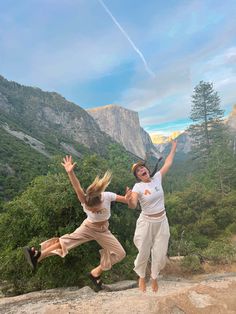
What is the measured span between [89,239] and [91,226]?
31 cm

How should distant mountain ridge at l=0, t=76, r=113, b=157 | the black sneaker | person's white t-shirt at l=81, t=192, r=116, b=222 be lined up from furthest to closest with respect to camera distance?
1. distant mountain ridge at l=0, t=76, r=113, b=157
2. person's white t-shirt at l=81, t=192, r=116, b=222
3. the black sneaker

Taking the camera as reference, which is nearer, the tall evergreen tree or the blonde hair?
the blonde hair

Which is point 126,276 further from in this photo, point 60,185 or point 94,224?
point 94,224

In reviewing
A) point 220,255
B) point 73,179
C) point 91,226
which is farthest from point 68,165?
point 220,255

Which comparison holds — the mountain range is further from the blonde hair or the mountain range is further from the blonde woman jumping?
the blonde hair

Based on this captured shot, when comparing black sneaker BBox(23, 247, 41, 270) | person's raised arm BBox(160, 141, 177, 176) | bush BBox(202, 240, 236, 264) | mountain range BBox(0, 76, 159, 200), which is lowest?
bush BBox(202, 240, 236, 264)

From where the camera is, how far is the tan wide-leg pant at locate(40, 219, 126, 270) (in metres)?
5.94

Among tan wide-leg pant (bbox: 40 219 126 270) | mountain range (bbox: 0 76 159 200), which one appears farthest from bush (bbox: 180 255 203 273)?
mountain range (bbox: 0 76 159 200)

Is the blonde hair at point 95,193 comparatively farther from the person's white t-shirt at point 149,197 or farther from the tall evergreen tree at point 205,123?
the tall evergreen tree at point 205,123

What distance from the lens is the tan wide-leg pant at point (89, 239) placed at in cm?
594

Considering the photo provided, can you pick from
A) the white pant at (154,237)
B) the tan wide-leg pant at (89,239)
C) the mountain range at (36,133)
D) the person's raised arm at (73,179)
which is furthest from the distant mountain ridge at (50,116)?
the person's raised arm at (73,179)

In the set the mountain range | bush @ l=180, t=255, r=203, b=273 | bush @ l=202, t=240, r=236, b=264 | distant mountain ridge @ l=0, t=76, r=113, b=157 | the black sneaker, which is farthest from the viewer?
distant mountain ridge @ l=0, t=76, r=113, b=157

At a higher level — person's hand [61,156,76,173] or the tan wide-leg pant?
person's hand [61,156,76,173]

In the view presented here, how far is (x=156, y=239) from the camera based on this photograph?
19.8 ft
